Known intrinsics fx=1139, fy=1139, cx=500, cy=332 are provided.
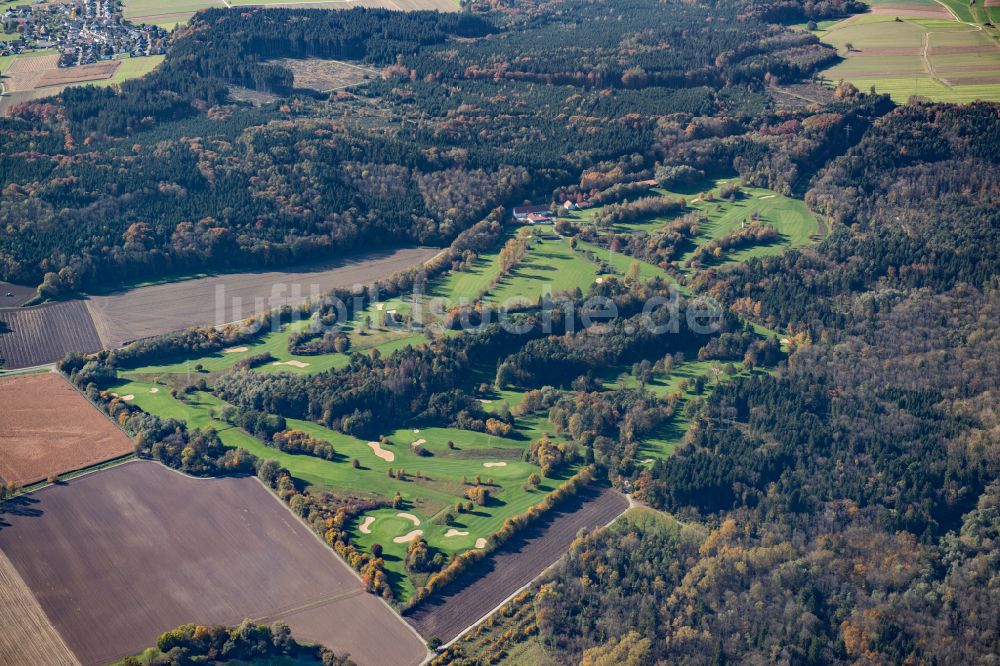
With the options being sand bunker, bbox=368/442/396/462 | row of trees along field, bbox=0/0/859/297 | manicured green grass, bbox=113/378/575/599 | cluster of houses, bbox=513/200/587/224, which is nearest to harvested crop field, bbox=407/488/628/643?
manicured green grass, bbox=113/378/575/599

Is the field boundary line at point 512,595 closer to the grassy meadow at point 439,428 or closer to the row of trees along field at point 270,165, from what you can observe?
the grassy meadow at point 439,428

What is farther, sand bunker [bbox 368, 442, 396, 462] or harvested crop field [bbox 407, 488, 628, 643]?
sand bunker [bbox 368, 442, 396, 462]

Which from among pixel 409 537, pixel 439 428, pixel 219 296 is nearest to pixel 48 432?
pixel 219 296

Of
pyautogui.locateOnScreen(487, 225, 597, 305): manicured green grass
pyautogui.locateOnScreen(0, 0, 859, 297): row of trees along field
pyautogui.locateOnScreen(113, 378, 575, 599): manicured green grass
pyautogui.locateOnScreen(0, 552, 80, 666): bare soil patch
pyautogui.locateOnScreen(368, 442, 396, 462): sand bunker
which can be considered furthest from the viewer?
pyautogui.locateOnScreen(0, 0, 859, 297): row of trees along field

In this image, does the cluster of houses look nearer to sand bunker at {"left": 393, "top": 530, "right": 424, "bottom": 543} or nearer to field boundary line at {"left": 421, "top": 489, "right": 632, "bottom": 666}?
field boundary line at {"left": 421, "top": 489, "right": 632, "bottom": 666}

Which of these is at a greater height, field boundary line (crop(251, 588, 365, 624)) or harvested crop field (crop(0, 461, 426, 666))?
harvested crop field (crop(0, 461, 426, 666))

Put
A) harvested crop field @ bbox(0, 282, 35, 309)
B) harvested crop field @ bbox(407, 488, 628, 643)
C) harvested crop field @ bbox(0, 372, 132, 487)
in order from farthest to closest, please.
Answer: harvested crop field @ bbox(0, 282, 35, 309) → harvested crop field @ bbox(0, 372, 132, 487) → harvested crop field @ bbox(407, 488, 628, 643)

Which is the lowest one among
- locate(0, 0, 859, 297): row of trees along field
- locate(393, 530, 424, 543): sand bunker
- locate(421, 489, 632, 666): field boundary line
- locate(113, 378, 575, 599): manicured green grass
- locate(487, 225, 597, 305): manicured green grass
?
locate(421, 489, 632, 666): field boundary line
